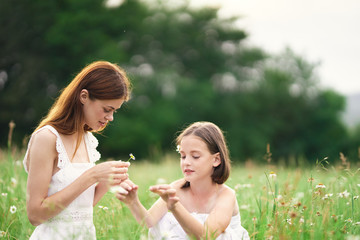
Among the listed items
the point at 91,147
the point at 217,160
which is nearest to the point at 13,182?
the point at 91,147

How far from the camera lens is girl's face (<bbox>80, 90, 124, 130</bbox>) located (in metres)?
3.25

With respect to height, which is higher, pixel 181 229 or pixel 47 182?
pixel 47 182

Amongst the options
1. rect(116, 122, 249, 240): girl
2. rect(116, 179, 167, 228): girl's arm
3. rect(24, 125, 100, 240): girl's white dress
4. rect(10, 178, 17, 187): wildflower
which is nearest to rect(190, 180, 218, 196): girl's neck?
rect(116, 122, 249, 240): girl

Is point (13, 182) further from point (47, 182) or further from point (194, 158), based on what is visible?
point (194, 158)

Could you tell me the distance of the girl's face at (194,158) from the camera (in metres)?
3.36

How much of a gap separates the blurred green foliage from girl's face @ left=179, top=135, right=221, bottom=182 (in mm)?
12800

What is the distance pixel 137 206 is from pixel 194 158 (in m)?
0.64

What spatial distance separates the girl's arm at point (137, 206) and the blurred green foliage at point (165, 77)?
12.8 metres

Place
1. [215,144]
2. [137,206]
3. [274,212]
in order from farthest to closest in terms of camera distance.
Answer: [215,144], [274,212], [137,206]

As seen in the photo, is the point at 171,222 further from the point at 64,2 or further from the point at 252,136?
the point at 252,136

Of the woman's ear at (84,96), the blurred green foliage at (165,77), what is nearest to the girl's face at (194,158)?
the woman's ear at (84,96)

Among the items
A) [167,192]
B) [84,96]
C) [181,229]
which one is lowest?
[181,229]

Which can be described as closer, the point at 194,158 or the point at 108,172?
the point at 108,172

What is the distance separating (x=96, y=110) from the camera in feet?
10.7
